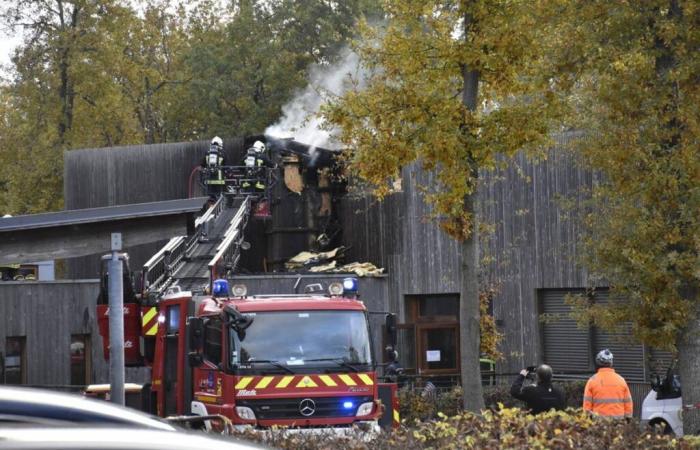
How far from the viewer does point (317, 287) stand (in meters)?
18.1

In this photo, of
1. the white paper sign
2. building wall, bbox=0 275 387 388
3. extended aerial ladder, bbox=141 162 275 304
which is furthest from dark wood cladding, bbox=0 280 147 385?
the white paper sign

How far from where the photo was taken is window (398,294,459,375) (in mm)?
29781

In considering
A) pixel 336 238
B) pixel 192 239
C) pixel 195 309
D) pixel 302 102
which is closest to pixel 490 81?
pixel 195 309

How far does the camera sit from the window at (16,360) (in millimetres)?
28938

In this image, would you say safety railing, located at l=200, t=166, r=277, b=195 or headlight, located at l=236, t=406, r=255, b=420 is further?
safety railing, located at l=200, t=166, r=277, b=195

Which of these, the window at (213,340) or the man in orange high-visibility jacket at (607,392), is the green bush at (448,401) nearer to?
the window at (213,340)

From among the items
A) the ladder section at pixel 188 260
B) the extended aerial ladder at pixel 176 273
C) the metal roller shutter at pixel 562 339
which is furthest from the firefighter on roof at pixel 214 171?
the metal roller shutter at pixel 562 339

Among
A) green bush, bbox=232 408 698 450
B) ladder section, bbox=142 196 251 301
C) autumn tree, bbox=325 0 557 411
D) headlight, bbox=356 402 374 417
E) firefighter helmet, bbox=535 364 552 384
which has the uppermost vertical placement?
autumn tree, bbox=325 0 557 411

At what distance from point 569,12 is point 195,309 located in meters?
6.29

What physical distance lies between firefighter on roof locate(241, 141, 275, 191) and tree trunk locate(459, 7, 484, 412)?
617 inches

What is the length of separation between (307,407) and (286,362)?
23.5 inches

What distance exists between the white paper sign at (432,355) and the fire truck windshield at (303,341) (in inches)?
557

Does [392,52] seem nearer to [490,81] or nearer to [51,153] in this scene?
[490,81]

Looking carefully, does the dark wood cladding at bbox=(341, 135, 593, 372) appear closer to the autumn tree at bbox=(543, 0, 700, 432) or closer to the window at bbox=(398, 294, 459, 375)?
the window at bbox=(398, 294, 459, 375)
